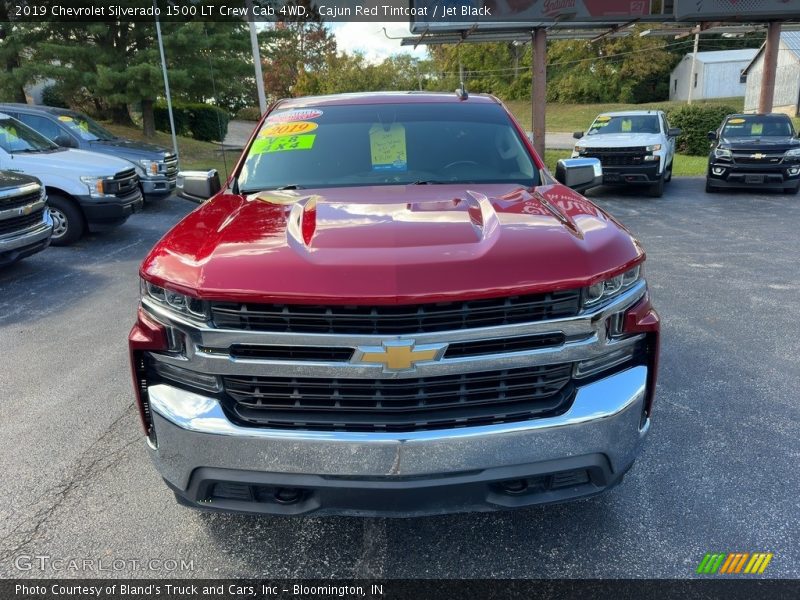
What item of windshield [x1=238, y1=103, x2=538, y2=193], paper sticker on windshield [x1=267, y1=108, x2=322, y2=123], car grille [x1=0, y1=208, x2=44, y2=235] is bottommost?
car grille [x1=0, y1=208, x2=44, y2=235]

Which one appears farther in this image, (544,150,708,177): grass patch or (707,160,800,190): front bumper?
(544,150,708,177): grass patch

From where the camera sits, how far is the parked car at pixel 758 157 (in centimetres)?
1272

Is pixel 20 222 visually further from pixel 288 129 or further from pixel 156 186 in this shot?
pixel 288 129

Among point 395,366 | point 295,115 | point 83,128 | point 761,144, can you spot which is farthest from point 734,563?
point 83,128

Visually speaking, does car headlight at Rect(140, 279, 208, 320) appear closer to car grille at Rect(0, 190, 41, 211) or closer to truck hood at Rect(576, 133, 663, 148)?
car grille at Rect(0, 190, 41, 211)

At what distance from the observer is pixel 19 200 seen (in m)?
7.09

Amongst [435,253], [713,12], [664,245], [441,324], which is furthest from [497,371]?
[713,12]

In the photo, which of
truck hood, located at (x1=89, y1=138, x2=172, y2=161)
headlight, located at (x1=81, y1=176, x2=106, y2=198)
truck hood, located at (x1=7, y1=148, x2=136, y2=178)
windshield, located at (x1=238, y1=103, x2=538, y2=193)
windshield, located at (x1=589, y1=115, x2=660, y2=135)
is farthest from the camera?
windshield, located at (x1=589, y1=115, x2=660, y2=135)

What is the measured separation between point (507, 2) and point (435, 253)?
52.0ft

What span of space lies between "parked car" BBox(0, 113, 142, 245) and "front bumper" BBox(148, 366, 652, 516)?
25.8 feet

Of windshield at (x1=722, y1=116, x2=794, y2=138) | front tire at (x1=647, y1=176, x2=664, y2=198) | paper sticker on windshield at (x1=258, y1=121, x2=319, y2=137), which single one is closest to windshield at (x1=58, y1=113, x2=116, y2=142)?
paper sticker on windshield at (x1=258, y1=121, x2=319, y2=137)

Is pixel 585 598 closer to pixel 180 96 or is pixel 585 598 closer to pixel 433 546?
pixel 433 546

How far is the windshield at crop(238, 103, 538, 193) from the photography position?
11.2 feet

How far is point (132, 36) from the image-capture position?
1934 centimetres
